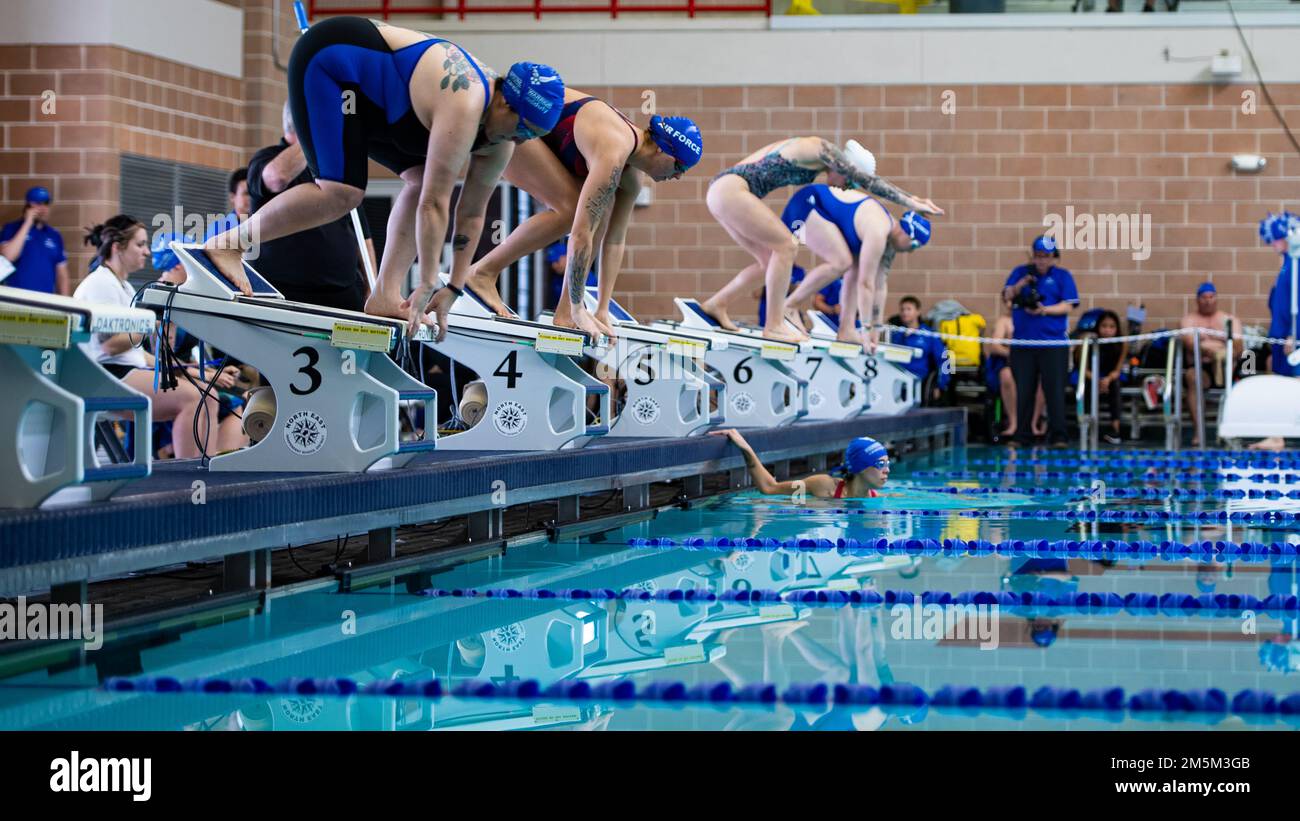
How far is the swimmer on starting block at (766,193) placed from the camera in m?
9.32

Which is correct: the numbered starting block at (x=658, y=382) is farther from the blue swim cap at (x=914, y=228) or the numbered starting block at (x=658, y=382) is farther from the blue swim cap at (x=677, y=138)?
the blue swim cap at (x=914, y=228)

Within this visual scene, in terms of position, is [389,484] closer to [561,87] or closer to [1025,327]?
[561,87]

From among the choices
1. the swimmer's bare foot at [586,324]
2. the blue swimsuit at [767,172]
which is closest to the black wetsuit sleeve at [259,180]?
the swimmer's bare foot at [586,324]

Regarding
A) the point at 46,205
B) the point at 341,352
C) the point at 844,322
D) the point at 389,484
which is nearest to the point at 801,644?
the point at 389,484

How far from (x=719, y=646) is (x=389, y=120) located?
2432 mm

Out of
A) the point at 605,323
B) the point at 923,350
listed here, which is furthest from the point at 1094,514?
the point at 923,350

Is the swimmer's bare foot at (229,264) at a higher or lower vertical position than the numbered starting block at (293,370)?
higher

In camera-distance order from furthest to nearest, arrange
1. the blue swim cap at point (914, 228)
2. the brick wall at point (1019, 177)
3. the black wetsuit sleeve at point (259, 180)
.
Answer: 1. the brick wall at point (1019, 177)
2. the blue swim cap at point (914, 228)
3. the black wetsuit sleeve at point (259, 180)

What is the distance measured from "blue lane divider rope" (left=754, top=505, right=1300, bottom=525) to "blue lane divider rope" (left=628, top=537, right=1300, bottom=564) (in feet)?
2.98

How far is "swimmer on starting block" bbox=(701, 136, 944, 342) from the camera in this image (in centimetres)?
932

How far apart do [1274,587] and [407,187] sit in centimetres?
298

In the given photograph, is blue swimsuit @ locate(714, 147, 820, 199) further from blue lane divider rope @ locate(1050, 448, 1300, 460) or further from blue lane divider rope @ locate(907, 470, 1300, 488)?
blue lane divider rope @ locate(1050, 448, 1300, 460)

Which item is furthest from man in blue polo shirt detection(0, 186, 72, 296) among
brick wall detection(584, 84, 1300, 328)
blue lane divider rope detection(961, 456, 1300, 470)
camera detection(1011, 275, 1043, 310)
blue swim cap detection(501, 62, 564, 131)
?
camera detection(1011, 275, 1043, 310)

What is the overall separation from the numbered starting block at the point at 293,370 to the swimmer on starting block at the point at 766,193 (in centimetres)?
479
